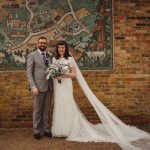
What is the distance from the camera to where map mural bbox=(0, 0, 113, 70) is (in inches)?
348

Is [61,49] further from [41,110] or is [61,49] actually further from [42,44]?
[41,110]

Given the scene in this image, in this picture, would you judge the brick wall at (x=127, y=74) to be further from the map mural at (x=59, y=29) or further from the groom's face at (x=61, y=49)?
the groom's face at (x=61, y=49)

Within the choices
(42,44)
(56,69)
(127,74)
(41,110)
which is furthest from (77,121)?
(127,74)

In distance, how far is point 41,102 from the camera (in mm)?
7855

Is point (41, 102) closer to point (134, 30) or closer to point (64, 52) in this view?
point (64, 52)

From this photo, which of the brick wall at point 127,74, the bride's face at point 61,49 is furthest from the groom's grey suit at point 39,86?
the brick wall at point 127,74

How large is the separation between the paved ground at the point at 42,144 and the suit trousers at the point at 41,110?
246 millimetres

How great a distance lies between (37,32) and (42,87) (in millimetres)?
1631

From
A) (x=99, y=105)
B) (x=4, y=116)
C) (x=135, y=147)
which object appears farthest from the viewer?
(x=4, y=116)

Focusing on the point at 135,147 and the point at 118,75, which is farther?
the point at 118,75

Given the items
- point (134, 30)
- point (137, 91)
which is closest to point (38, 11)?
point (134, 30)

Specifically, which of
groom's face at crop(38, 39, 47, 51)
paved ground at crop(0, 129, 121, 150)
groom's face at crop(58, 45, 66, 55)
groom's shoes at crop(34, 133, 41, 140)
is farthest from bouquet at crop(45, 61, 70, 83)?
paved ground at crop(0, 129, 121, 150)

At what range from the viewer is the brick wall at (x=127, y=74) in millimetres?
8977

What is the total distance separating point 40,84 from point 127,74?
7.26 ft
